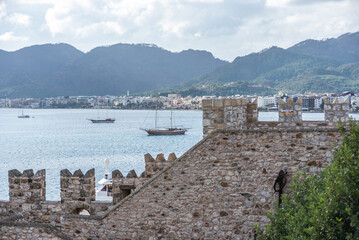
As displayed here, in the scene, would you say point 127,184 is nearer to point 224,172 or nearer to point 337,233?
point 224,172

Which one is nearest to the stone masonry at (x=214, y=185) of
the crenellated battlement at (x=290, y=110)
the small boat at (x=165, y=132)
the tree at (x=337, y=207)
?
the crenellated battlement at (x=290, y=110)

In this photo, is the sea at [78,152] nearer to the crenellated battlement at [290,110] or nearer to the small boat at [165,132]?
the small boat at [165,132]

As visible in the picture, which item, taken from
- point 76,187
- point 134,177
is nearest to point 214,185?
point 134,177

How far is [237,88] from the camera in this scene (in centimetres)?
14262

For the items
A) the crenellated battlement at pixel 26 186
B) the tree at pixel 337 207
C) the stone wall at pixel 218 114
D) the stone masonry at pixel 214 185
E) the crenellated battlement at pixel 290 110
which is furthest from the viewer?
the crenellated battlement at pixel 290 110

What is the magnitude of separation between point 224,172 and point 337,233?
2.98m

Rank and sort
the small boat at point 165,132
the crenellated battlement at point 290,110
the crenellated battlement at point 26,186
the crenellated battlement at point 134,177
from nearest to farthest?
the crenellated battlement at point 134,177 < the crenellated battlement at point 26,186 < the crenellated battlement at point 290,110 < the small boat at point 165,132

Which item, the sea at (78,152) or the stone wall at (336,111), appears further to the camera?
the sea at (78,152)

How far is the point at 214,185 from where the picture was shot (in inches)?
303

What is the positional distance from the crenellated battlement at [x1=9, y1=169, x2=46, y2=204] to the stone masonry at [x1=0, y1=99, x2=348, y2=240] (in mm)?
775

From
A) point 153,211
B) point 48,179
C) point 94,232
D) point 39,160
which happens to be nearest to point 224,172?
point 153,211

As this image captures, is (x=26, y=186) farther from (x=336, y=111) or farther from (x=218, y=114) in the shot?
(x=336, y=111)

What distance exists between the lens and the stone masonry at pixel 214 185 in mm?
7375

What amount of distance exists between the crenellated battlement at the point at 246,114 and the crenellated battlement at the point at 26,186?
3509mm
